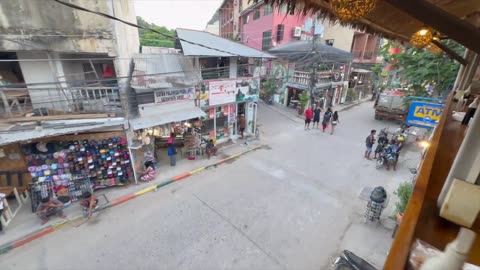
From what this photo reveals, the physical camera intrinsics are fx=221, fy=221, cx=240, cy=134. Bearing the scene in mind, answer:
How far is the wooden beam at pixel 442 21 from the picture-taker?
1.12 meters

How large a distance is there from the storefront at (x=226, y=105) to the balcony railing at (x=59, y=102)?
12.8ft

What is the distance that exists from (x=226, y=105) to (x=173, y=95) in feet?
11.2

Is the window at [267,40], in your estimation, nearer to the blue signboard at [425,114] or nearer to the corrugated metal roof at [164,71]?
the corrugated metal roof at [164,71]

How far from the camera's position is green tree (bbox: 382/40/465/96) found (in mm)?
Result: 8656

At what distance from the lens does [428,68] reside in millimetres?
9180

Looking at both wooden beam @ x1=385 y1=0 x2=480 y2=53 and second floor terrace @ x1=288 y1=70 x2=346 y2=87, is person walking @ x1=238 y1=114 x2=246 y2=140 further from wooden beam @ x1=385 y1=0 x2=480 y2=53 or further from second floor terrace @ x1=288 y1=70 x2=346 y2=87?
wooden beam @ x1=385 y1=0 x2=480 y2=53

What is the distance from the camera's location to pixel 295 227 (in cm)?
721

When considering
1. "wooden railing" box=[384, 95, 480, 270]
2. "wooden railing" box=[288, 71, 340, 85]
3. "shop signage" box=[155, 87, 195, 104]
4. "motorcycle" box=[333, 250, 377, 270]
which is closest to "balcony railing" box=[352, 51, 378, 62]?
"wooden railing" box=[288, 71, 340, 85]

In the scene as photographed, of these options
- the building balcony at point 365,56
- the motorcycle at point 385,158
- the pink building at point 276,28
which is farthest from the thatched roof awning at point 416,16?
the building balcony at point 365,56

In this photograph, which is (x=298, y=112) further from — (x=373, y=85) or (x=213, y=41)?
(x=373, y=85)

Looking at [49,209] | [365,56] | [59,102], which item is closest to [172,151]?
[59,102]

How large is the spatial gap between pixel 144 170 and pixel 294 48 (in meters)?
14.7

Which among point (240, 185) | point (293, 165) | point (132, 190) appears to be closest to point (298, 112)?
point (293, 165)

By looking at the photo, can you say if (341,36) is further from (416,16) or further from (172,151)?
(416,16)
